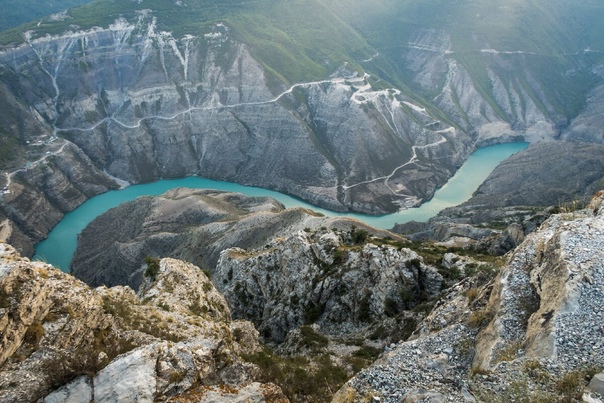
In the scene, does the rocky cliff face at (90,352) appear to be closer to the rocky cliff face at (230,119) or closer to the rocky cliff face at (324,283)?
the rocky cliff face at (324,283)

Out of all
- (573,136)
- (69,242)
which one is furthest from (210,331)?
(573,136)

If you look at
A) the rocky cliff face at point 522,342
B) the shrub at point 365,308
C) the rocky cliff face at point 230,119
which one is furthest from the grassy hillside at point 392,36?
the rocky cliff face at point 522,342

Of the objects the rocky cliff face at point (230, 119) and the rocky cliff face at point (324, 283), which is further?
the rocky cliff face at point (230, 119)

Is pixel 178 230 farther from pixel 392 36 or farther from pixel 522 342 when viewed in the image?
pixel 392 36

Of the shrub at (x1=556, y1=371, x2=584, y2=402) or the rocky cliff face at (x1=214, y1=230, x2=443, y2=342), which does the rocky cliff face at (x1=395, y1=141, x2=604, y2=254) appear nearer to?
the rocky cliff face at (x1=214, y1=230, x2=443, y2=342)

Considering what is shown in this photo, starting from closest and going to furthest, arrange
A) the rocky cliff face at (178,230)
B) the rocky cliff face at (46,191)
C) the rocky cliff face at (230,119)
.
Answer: the rocky cliff face at (178,230) → the rocky cliff face at (46,191) → the rocky cliff face at (230,119)
